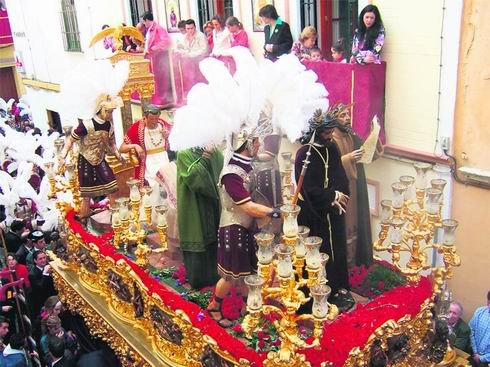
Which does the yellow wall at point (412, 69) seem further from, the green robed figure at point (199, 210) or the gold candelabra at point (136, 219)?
the gold candelabra at point (136, 219)

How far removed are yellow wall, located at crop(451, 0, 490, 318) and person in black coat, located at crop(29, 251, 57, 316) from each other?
4.62 m

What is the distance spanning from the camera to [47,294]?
6.60m

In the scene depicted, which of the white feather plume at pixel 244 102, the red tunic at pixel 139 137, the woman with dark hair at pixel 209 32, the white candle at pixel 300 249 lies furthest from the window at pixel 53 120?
the white candle at pixel 300 249

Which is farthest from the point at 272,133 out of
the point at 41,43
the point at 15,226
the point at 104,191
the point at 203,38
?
the point at 41,43

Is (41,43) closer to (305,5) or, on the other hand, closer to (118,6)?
(118,6)

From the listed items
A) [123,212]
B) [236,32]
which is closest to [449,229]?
[123,212]

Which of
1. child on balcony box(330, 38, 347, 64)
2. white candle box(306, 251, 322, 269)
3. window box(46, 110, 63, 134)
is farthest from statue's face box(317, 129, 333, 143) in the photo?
window box(46, 110, 63, 134)

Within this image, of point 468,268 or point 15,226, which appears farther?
point 15,226

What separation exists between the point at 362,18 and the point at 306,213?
3.08m

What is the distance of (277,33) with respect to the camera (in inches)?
291

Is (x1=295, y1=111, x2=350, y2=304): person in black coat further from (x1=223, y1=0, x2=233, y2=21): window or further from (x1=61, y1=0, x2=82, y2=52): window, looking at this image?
(x1=61, y1=0, x2=82, y2=52): window

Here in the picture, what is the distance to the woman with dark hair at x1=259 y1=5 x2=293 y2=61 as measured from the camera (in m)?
7.38

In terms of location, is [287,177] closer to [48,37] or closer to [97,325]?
[97,325]

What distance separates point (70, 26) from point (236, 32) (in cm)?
738
